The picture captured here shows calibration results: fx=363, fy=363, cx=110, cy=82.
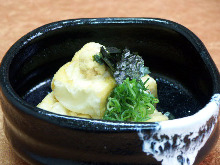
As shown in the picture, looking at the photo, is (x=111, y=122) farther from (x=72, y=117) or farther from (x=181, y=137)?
(x=181, y=137)

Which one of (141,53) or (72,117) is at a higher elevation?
(141,53)

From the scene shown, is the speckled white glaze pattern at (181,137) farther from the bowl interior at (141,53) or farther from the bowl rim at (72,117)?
the bowl interior at (141,53)

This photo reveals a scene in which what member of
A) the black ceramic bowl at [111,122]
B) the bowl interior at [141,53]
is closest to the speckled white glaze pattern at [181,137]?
the black ceramic bowl at [111,122]

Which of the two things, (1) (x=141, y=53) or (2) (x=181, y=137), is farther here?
(1) (x=141, y=53)

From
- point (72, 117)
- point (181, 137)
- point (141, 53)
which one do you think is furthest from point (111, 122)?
point (141, 53)

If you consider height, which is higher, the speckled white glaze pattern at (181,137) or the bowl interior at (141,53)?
the bowl interior at (141,53)

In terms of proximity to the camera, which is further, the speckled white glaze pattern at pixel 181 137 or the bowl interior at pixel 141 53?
the bowl interior at pixel 141 53

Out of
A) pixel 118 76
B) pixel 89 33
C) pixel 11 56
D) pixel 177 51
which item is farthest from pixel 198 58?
pixel 11 56
